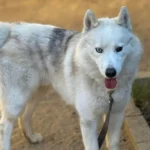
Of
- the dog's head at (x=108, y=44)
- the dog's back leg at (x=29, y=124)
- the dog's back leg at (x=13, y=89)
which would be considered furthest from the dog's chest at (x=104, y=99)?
the dog's back leg at (x=29, y=124)

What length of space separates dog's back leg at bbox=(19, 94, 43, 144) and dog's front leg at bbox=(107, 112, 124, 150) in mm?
932

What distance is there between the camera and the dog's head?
3557mm

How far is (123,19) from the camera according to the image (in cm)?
382

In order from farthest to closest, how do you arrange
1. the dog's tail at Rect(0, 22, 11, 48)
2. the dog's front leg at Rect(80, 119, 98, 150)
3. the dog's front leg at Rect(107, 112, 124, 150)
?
the dog's tail at Rect(0, 22, 11, 48) → the dog's front leg at Rect(107, 112, 124, 150) → the dog's front leg at Rect(80, 119, 98, 150)

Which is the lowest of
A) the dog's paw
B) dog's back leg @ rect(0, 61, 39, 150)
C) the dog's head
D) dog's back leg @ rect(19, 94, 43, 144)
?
the dog's paw

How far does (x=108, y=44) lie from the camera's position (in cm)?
361

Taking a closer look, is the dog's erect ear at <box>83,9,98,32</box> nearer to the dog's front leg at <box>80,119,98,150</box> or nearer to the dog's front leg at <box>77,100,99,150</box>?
the dog's front leg at <box>77,100,99,150</box>

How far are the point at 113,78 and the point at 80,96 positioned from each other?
17.8 inches

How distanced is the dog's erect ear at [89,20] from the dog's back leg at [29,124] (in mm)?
1288

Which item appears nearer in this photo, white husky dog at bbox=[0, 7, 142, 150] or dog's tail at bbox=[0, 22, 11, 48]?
white husky dog at bbox=[0, 7, 142, 150]

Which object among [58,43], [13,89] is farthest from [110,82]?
[13,89]

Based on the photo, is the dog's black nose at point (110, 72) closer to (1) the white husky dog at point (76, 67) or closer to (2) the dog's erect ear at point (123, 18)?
(1) the white husky dog at point (76, 67)

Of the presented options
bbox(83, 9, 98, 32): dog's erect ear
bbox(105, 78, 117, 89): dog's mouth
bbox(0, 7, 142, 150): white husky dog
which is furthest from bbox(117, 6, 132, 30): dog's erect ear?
bbox(105, 78, 117, 89): dog's mouth

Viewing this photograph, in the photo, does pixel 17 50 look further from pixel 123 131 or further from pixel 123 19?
pixel 123 131
